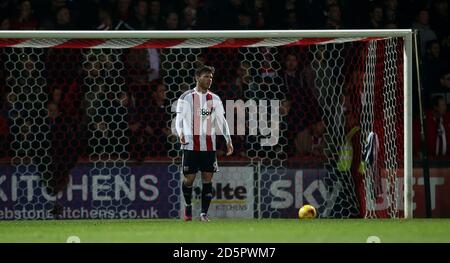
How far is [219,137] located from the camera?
47.9 feet

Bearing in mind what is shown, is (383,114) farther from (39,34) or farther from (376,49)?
(39,34)

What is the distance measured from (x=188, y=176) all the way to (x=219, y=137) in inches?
72.5

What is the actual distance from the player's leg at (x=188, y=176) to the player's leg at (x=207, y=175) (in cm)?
11

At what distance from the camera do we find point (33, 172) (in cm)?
1386

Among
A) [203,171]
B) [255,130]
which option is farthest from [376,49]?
[203,171]

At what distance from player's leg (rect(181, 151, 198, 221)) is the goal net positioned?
3.80ft

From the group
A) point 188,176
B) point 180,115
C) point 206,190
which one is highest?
point 180,115

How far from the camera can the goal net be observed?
13852mm
